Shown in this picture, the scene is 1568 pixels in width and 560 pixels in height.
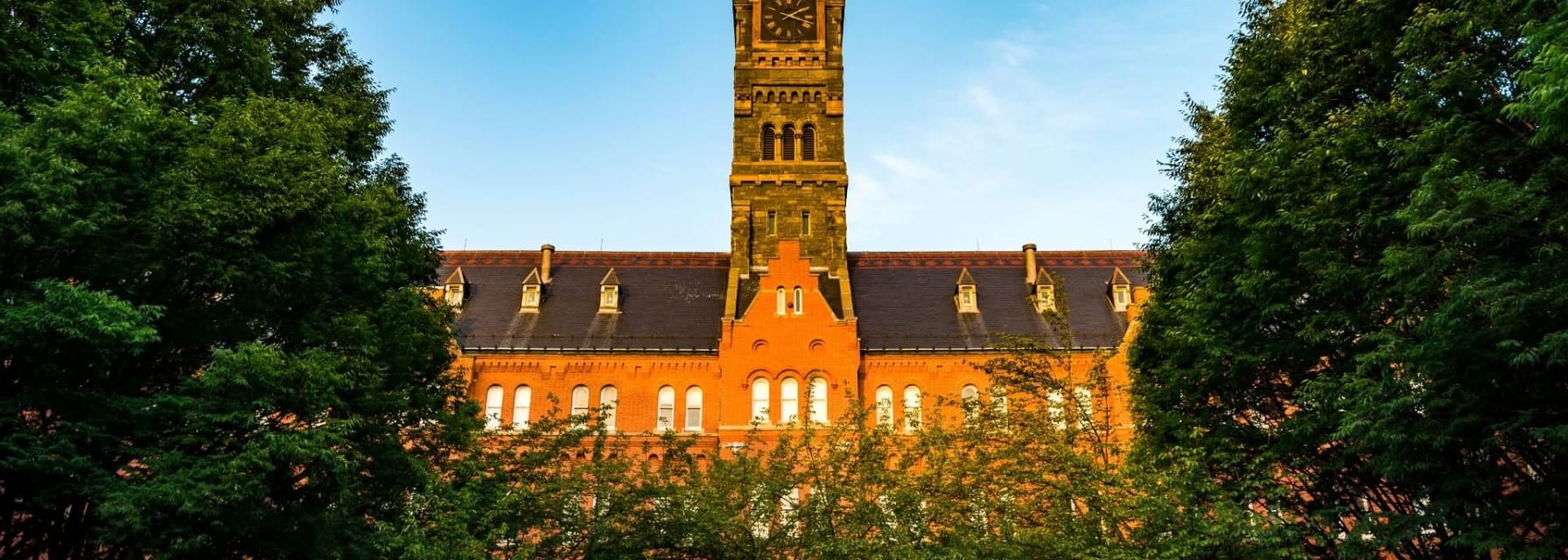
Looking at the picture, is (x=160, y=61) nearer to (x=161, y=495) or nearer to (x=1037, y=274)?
(x=161, y=495)

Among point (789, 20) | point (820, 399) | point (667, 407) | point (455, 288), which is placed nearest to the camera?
point (820, 399)

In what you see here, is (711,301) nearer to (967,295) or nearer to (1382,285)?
(967,295)

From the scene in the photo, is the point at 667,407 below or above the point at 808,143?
below

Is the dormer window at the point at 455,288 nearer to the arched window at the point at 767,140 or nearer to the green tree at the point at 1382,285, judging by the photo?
the arched window at the point at 767,140

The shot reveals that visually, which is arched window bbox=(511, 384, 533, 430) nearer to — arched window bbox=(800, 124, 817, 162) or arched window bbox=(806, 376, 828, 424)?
arched window bbox=(806, 376, 828, 424)

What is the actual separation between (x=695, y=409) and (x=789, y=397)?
3.75m

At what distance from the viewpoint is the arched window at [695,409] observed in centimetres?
3612

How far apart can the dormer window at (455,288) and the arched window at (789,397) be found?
13576 millimetres

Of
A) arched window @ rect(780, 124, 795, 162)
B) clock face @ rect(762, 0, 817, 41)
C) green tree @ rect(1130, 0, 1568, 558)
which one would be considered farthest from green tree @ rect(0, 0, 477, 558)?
clock face @ rect(762, 0, 817, 41)

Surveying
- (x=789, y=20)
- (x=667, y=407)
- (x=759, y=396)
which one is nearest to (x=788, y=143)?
(x=789, y=20)

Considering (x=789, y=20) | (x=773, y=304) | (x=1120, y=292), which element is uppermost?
(x=789, y=20)

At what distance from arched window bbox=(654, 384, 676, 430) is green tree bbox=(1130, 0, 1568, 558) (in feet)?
67.5

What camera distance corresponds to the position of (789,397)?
115 feet

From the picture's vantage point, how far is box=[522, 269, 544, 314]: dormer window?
39312 millimetres
